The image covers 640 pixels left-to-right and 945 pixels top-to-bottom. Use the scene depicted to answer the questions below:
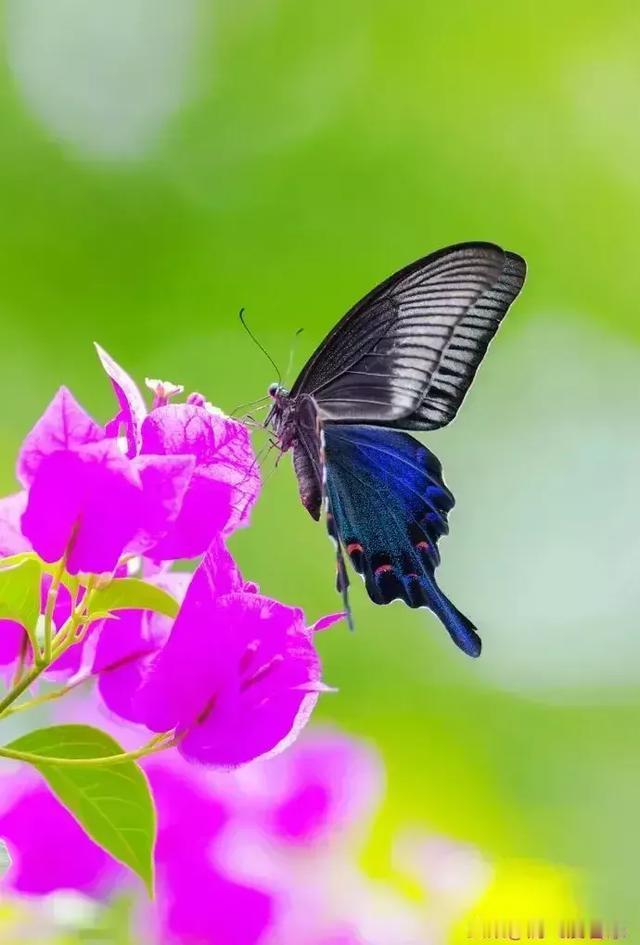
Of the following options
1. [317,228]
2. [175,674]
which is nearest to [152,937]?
[175,674]

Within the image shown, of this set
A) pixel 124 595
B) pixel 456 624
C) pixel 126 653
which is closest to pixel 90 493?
pixel 124 595

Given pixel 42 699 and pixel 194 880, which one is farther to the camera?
pixel 194 880

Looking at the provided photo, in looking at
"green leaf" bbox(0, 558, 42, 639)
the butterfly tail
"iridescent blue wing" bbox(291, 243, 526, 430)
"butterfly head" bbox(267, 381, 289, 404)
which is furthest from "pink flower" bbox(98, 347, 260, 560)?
"butterfly head" bbox(267, 381, 289, 404)

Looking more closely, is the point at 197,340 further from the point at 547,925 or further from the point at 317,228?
the point at 547,925

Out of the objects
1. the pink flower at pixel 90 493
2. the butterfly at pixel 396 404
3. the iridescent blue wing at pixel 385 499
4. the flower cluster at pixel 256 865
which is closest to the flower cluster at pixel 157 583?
the pink flower at pixel 90 493

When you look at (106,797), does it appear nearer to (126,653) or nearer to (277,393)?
(126,653)
